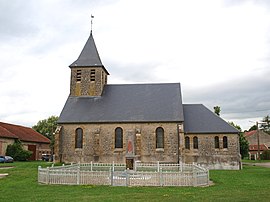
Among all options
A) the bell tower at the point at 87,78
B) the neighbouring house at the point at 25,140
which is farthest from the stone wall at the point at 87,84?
the neighbouring house at the point at 25,140

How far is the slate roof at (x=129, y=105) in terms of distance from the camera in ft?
107

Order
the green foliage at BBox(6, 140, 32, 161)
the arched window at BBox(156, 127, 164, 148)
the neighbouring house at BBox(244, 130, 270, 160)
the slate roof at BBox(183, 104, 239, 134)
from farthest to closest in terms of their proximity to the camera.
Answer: the neighbouring house at BBox(244, 130, 270, 160) → the green foliage at BBox(6, 140, 32, 161) → the slate roof at BBox(183, 104, 239, 134) → the arched window at BBox(156, 127, 164, 148)

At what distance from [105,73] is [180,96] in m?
9.96

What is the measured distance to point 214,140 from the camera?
32.5 metres

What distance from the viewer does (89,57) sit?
3709cm

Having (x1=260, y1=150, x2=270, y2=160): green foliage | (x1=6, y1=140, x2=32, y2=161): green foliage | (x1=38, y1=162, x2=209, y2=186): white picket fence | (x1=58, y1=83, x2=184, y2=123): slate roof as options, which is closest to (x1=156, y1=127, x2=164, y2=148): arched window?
(x1=58, y1=83, x2=184, y2=123): slate roof

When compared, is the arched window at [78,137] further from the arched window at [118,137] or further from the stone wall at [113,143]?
the arched window at [118,137]

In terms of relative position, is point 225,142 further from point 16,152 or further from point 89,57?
point 16,152

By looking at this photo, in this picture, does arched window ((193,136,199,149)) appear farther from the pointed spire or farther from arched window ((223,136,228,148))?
the pointed spire

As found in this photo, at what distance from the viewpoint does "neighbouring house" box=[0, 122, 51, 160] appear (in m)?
41.5

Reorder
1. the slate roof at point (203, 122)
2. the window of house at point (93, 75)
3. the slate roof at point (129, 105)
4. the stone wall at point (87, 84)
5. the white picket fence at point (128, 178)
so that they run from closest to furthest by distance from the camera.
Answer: the white picket fence at point (128, 178) → the slate roof at point (129, 105) → the slate roof at point (203, 122) → the stone wall at point (87, 84) → the window of house at point (93, 75)

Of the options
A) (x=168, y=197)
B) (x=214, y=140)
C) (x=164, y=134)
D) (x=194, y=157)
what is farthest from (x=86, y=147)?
(x=168, y=197)

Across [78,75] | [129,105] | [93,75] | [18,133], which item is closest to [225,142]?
[129,105]

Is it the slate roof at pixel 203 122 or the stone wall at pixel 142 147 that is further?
the slate roof at pixel 203 122
